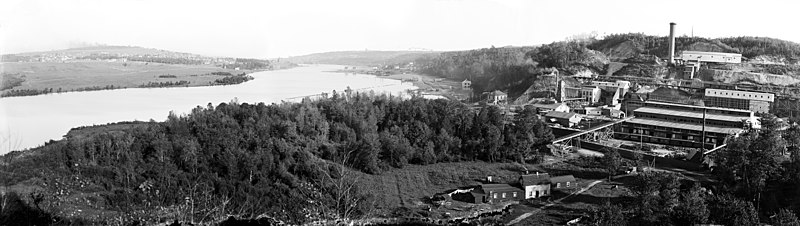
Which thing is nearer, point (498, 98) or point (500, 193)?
point (500, 193)

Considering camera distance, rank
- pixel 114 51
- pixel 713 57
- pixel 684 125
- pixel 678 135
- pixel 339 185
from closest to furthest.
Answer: pixel 339 185
pixel 678 135
pixel 684 125
pixel 713 57
pixel 114 51

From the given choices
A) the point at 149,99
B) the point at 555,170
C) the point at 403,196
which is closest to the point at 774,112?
the point at 555,170

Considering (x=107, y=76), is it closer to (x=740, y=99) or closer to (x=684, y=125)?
(x=684, y=125)

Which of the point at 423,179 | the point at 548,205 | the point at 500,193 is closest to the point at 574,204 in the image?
the point at 548,205

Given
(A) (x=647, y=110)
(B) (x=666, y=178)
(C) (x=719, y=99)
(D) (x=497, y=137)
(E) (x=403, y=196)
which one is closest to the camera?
(B) (x=666, y=178)

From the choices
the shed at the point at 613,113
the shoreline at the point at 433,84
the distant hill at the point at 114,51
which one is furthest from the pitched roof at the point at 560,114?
the distant hill at the point at 114,51

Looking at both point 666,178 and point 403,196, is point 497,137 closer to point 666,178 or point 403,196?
point 403,196
